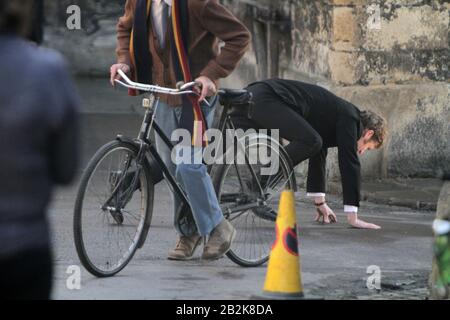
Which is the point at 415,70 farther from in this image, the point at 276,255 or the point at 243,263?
the point at 276,255

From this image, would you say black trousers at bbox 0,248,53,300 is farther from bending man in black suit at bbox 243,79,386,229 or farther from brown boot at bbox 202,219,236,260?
bending man in black suit at bbox 243,79,386,229

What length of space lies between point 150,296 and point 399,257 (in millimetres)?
2070

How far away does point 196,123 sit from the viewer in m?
6.84

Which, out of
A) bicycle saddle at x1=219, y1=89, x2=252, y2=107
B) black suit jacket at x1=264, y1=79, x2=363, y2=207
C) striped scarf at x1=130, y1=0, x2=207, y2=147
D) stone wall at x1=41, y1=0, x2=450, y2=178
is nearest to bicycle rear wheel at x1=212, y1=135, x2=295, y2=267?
bicycle saddle at x1=219, y1=89, x2=252, y2=107

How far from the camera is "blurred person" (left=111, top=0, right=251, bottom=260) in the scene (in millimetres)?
6836

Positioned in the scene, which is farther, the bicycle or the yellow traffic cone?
the bicycle

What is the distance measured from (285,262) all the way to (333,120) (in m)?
3.02

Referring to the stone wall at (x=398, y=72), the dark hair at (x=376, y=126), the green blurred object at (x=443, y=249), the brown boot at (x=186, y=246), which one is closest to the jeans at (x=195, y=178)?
the brown boot at (x=186, y=246)

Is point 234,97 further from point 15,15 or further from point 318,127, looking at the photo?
point 15,15

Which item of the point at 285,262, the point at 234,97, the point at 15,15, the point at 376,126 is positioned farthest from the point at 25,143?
the point at 376,126

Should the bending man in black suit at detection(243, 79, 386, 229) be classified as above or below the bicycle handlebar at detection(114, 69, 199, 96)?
below

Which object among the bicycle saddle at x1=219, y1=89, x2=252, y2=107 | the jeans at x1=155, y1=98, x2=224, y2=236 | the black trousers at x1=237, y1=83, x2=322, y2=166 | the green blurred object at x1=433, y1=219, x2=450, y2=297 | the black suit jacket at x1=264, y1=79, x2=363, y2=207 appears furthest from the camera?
the black suit jacket at x1=264, y1=79, x2=363, y2=207

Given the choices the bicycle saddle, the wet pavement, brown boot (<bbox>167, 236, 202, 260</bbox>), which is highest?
the bicycle saddle

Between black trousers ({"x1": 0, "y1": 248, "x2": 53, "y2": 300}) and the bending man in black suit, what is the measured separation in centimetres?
476
